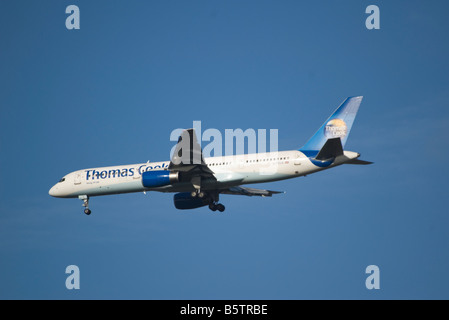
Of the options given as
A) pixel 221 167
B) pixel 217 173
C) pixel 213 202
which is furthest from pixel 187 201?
pixel 221 167

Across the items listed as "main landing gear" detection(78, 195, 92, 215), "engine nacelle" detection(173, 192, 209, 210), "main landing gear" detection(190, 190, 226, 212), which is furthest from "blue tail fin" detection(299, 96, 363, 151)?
"main landing gear" detection(78, 195, 92, 215)

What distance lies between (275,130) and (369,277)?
13739 mm

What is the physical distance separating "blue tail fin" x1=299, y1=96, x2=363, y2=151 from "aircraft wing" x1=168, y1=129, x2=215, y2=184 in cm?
749

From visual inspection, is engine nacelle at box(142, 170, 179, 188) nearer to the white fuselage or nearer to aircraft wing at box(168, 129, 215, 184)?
aircraft wing at box(168, 129, 215, 184)

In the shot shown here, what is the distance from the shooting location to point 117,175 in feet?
178

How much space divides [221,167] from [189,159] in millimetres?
3532

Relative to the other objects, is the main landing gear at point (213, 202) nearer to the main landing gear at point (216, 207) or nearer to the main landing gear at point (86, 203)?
the main landing gear at point (216, 207)

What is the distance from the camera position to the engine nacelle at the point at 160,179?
A: 5031 centimetres

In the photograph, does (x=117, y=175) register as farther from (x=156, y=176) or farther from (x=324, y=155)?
(x=324, y=155)

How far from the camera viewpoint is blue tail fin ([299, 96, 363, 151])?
50250 mm

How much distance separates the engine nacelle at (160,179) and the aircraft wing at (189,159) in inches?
21.5

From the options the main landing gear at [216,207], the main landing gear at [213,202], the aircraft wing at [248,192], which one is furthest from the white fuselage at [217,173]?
the aircraft wing at [248,192]

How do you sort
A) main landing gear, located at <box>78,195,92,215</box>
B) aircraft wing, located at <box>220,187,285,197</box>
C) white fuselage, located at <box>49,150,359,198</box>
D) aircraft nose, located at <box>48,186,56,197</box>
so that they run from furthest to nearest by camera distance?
aircraft wing, located at <box>220,187,285,197</box>
aircraft nose, located at <box>48,186,56,197</box>
main landing gear, located at <box>78,195,92,215</box>
white fuselage, located at <box>49,150,359,198</box>
